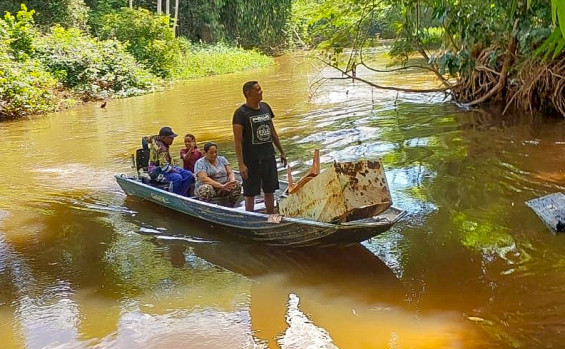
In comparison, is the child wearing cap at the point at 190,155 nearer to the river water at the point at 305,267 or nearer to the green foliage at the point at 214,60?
the river water at the point at 305,267

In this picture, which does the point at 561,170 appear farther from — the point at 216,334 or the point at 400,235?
the point at 216,334

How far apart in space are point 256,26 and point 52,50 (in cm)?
2351

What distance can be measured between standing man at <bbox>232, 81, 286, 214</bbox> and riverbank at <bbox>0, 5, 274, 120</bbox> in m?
13.1

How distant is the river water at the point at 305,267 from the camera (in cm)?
457

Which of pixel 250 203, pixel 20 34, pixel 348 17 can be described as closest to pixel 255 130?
pixel 250 203

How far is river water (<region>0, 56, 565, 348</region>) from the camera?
180 inches

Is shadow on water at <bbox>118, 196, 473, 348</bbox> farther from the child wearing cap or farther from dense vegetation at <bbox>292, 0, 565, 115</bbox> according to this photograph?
dense vegetation at <bbox>292, 0, 565, 115</bbox>

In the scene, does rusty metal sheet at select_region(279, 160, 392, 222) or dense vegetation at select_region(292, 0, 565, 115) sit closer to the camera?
rusty metal sheet at select_region(279, 160, 392, 222)

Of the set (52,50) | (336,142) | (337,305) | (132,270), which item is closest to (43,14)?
(52,50)

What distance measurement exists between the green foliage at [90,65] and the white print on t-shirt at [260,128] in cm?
1673

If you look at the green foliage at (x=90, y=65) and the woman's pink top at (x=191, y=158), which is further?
the green foliage at (x=90, y=65)

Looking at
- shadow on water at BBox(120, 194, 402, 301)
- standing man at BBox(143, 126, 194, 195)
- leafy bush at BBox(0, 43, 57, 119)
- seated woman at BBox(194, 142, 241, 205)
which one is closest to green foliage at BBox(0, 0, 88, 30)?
leafy bush at BBox(0, 43, 57, 119)

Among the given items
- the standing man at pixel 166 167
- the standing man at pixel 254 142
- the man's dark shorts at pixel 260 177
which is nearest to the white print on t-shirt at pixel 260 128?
the standing man at pixel 254 142

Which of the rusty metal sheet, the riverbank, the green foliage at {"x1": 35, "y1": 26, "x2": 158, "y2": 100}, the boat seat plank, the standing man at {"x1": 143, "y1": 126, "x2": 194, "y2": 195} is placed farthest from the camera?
the green foliage at {"x1": 35, "y1": 26, "x2": 158, "y2": 100}
